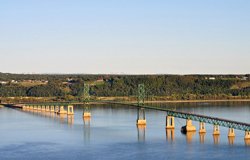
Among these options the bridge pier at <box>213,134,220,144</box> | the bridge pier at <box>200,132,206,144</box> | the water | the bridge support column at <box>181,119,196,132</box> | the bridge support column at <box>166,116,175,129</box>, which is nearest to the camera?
the water

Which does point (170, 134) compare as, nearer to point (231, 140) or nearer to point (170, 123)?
point (170, 123)

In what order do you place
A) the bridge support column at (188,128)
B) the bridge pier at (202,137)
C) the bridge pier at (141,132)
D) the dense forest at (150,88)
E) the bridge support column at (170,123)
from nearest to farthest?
the bridge pier at (202,137), the bridge pier at (141,132), the bridge support column at (188,128), the bridge support column at (170,123), the dense forest at (150,88)

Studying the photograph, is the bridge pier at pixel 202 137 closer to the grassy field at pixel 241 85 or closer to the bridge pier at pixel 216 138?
the bridge pier at pixel 216 138

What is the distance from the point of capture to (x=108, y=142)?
63.8 m

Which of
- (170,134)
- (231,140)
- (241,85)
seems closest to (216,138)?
(231,140)

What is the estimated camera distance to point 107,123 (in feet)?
285

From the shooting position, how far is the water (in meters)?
54.6

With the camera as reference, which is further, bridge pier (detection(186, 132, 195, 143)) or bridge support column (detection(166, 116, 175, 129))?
bridge support column (detection(166, 116, 175, 129))

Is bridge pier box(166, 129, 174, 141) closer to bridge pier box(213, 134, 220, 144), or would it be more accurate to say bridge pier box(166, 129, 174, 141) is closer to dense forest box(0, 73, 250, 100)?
bridge pier box(213, 134, 220, 144)

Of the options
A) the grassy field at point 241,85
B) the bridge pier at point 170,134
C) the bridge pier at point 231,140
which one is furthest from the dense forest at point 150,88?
the bridge pier at point 231,140

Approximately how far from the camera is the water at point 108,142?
54.6 metres

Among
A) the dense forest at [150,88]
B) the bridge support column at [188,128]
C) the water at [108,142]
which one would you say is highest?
the dense forest at [150,88]

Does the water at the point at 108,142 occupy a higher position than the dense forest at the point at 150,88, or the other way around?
the dense forest at the point at 150,88

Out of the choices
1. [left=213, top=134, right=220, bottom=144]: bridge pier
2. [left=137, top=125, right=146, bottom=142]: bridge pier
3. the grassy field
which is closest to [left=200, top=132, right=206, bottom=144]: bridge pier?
[left=213, top=134, right=220, bottom=144]: bridge pier
